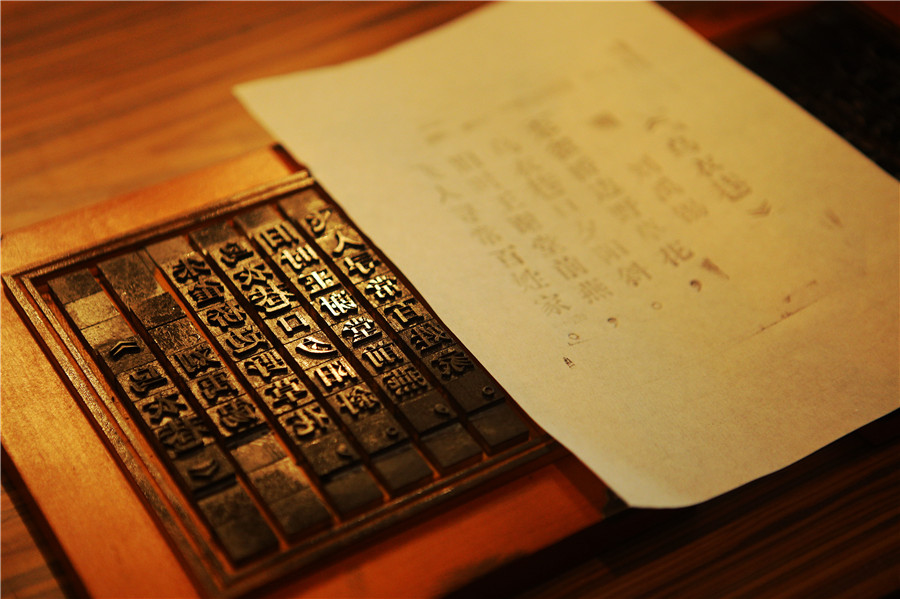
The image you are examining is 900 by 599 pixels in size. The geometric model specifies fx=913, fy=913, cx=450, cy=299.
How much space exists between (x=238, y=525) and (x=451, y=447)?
0.16m

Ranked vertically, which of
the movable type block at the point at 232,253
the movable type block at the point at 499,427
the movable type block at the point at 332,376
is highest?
the movable type block at the point at 232,253

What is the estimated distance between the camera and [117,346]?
0.70 metres

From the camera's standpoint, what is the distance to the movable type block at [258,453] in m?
0.64

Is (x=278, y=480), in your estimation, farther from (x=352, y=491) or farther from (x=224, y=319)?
(x=224, y=319)

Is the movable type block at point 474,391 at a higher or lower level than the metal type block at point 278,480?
lower

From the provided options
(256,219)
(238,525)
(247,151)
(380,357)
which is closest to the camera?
(238,525)

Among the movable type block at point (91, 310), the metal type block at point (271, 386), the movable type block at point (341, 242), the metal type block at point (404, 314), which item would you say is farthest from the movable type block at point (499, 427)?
the movable type block at point (91, 310)

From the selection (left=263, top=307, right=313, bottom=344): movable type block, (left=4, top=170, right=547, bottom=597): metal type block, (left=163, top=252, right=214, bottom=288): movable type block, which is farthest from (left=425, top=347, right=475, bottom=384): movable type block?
(left=163, top=252, right=214, bottom=288): movable type block

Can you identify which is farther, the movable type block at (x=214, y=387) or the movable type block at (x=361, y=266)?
the movable type block at (x=361, y=266)

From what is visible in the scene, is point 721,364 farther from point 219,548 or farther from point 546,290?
point 219,548

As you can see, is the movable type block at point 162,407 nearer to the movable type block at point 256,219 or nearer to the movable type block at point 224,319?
the movable type block at point 224,319

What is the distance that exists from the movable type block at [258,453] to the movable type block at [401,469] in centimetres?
7

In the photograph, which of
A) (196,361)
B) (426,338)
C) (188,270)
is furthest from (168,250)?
(426,338)

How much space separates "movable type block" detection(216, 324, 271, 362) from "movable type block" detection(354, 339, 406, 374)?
0.07 m
